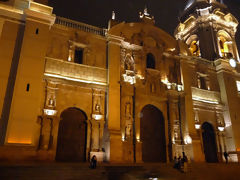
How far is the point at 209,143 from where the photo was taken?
24.6m

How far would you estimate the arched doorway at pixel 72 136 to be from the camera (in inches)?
693

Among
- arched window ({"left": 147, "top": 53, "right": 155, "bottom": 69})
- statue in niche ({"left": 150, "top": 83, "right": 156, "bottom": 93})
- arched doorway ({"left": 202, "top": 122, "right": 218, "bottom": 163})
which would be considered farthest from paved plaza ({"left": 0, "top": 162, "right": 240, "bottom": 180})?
arched window ({"left": 147, "top": 53, "right": 155, "bottom": 69})

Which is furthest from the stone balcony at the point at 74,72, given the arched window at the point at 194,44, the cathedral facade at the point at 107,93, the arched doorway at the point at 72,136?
the arched window at the point at 194,44

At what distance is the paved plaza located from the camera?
11508 millimetres

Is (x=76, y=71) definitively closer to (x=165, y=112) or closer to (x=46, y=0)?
(x=46, y=0)

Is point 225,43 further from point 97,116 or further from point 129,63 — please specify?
point 97,116

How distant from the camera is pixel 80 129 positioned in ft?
61.5

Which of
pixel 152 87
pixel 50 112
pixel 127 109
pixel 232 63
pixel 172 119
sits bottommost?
pixel 50 112

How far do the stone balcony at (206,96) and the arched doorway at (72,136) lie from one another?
12.7 metres

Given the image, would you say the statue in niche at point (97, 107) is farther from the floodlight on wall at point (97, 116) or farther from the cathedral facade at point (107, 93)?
the floodlight on wall at point (97, 116)

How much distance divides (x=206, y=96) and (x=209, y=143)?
5.10 metres

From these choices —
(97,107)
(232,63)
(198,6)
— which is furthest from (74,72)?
(198,6)

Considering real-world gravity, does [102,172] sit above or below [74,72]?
below

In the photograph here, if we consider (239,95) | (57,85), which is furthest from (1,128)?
(239,95)
